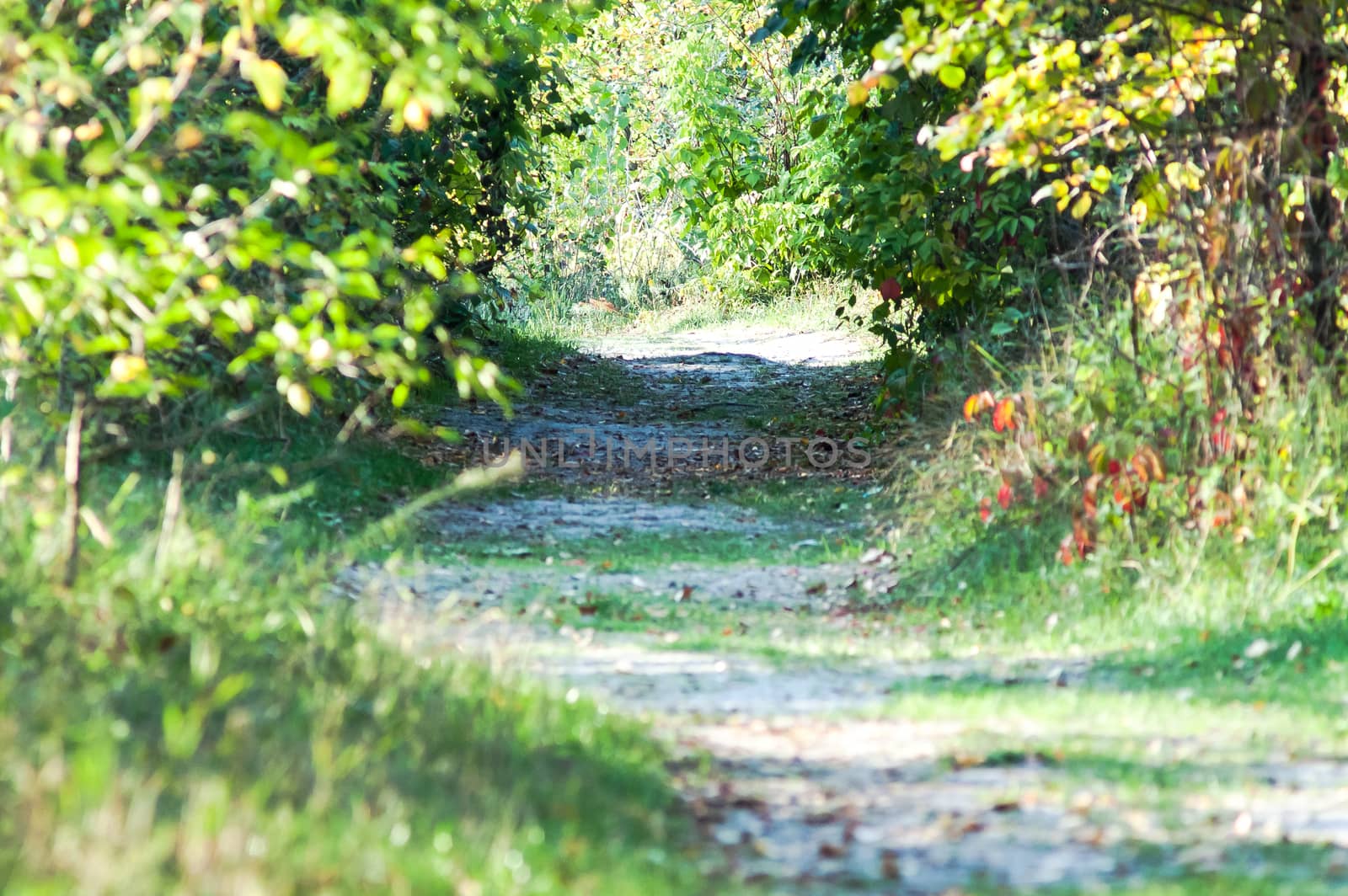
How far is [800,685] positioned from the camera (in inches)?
228

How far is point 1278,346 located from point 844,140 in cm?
913

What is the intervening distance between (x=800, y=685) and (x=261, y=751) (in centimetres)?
262

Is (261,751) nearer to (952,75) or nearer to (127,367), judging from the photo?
(127,367)

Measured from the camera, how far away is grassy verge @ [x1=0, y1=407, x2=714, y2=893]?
9.59ft

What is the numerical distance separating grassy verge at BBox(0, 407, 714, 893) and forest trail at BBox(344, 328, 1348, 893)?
31 centimetres

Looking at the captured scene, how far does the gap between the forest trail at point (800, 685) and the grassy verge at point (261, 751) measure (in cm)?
31

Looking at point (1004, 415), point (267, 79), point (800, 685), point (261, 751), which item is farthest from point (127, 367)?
point (1004, 415)

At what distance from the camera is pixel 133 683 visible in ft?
13.0

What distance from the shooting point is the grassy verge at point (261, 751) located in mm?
2924

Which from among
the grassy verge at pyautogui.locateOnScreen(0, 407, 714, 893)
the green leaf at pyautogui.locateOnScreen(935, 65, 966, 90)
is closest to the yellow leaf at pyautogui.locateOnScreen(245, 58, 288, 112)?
the grassy verge at pyautogui.locateOnScreen(0, 407, 714, 893)

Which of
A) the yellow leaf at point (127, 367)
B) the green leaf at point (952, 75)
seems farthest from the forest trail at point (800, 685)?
the green leaf at point (952, 75)

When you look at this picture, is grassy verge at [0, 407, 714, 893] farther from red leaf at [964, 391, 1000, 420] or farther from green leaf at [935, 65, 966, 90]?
red leaf at [964, 391, 1000, 420]

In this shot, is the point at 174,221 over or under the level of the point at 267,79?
under

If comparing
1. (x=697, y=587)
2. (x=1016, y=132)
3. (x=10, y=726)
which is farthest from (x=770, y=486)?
(x=10, y=726)
